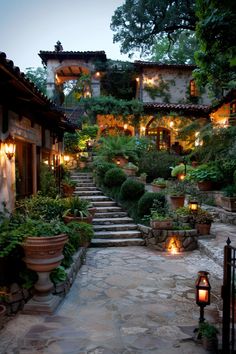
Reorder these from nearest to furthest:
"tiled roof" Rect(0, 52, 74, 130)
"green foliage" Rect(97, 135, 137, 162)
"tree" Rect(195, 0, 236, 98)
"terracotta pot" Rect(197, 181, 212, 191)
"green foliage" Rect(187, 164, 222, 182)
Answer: "tree" Rect(195, 0, 236, 98) < "tiled roof" Rect(0, 52, 74, 130) < "green foliage" Rect(187, 164, 222, 182) < "terracotta pot" Rect(197, 181, 212, 191) < "green foliage" Rect(97, 135, 137, 162)

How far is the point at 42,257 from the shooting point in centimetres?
429

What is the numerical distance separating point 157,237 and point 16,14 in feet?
104

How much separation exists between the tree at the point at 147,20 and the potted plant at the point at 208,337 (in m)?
17.8

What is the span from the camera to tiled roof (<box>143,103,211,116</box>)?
20.2 m

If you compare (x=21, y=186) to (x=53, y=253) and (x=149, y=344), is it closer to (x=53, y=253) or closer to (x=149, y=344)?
(x=53, y=253)

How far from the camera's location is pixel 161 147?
21641 mm

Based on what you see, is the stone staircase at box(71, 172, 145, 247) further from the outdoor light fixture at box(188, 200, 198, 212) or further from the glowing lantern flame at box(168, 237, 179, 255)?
the outdoor light fixture at box(188, 200, 198, 212)

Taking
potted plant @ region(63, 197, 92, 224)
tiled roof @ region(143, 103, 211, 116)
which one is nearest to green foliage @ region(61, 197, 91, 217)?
potted plant @ region(63, 197, 92, 224)

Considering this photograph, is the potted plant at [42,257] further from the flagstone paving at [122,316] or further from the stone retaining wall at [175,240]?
the stone retaining wall at [175,240]

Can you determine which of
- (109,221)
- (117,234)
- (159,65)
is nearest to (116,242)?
(117,234)

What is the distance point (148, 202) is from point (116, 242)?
159 cm

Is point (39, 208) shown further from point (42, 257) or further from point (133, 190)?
point (133, 190)

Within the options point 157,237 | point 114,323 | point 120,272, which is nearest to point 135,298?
point 114,323

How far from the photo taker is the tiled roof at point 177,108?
20.2 meters
